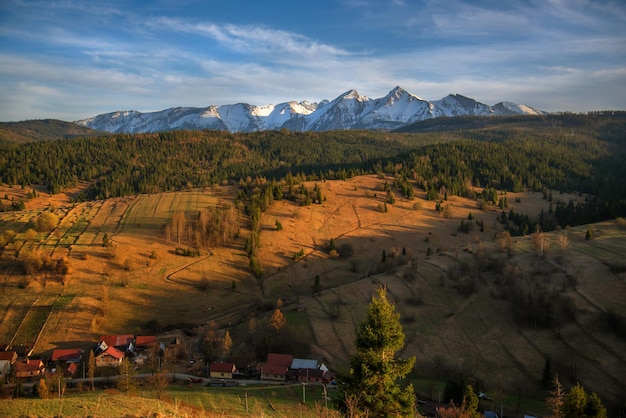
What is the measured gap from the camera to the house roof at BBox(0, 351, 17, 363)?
61000 millimetres

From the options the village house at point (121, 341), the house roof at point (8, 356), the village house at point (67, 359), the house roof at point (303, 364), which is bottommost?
the village house at point (67, 359)

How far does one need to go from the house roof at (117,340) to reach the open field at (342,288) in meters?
3.40

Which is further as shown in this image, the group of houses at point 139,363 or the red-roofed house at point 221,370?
the red-roofed house at point 221,370

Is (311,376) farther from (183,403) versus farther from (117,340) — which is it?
(117,340)

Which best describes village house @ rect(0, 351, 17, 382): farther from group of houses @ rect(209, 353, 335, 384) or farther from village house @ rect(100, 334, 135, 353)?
group of houses @ rect(209, 353, 335, 384)

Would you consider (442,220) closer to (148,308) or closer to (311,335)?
(311,335)

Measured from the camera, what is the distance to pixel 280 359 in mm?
61625

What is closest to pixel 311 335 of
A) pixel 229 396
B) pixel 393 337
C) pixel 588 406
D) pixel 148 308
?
pixel 229 396

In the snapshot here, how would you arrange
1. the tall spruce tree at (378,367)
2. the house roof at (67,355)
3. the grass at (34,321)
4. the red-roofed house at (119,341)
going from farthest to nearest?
the grass at (34,321)
the red-roofed house at (119,341)
the house roof at (67,355)
the tall spruce tree at (378,367)

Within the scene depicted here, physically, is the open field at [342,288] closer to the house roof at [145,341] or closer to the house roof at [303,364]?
the house roof at [303,364]

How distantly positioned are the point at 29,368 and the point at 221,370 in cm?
2615

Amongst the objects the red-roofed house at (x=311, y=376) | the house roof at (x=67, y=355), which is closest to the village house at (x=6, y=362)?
the house roof at (x=67, y=355)

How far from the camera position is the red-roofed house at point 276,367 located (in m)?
58.4

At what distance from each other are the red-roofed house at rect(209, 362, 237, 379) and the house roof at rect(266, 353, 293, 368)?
5.43 m
